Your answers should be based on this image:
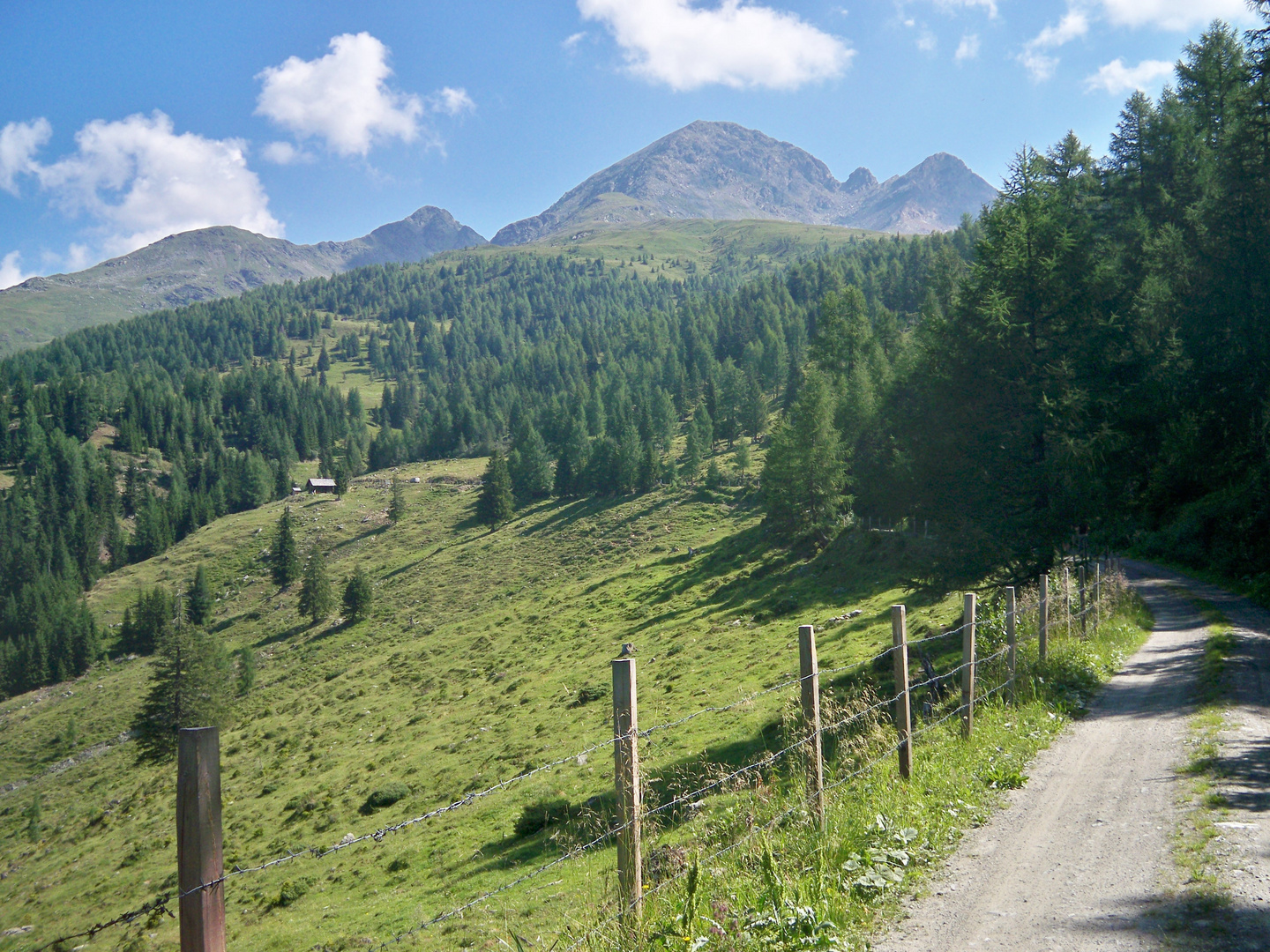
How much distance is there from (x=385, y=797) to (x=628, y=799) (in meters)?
26.6

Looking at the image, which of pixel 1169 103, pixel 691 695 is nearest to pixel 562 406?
pixel 1169 103

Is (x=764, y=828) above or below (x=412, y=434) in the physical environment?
below

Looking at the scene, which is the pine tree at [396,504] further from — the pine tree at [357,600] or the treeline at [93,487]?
the pine tree at [357,600]

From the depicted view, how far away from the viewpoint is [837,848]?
7129 millimetres

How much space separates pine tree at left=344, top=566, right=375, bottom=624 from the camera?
3346 inches

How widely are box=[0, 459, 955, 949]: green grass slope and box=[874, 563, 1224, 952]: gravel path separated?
10.1ft

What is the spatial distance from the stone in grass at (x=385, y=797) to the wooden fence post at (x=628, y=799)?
84.5 ft

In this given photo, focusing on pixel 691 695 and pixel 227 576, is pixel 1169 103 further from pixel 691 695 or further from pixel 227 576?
pixel 227 576

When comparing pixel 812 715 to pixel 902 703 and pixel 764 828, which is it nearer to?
pixel 764 828

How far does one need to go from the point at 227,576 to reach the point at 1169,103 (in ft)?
420

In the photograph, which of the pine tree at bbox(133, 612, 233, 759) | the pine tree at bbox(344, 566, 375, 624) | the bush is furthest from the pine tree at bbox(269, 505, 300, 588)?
the bush

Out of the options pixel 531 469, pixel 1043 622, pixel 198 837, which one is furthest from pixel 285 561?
pixel 198 837

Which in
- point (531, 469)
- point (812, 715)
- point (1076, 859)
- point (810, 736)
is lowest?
point (531, 469)

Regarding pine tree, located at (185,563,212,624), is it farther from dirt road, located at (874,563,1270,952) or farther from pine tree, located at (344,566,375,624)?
dirt road, located at (874,563,1270,952)
